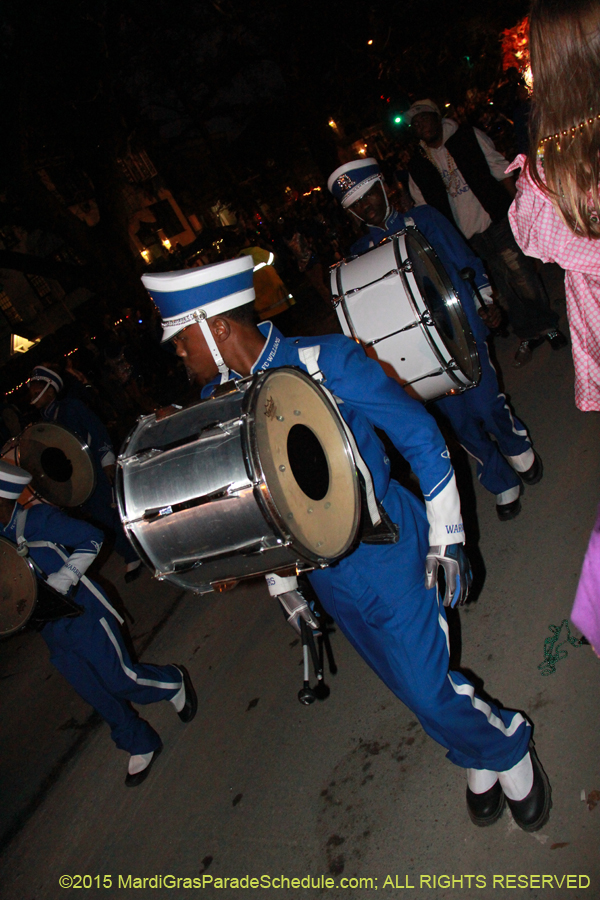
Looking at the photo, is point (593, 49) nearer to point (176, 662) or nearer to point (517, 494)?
point (517, 494)

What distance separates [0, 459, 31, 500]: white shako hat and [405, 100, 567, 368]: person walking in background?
388cm

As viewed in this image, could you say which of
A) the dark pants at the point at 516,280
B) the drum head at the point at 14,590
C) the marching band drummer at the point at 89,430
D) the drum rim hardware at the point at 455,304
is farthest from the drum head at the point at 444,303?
the marching band drummer at the point at 89,430

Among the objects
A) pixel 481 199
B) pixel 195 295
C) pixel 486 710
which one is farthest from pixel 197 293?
pixel 481 199

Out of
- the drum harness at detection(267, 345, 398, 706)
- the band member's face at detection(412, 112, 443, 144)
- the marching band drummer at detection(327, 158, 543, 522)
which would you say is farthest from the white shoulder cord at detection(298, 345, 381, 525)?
the band member's face at detection(412, 112, 443, 144)

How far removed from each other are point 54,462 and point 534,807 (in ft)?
15.8

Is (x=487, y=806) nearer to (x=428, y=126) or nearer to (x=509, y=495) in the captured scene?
(x=509, y=495)

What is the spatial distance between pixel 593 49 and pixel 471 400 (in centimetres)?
241

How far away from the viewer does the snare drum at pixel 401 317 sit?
3037 mm

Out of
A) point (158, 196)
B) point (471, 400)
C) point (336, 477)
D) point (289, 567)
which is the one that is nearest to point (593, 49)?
point (336, 477)

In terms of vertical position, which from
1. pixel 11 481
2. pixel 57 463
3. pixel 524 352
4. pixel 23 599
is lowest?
pixel 524 352

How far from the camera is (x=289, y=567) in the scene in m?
1.73

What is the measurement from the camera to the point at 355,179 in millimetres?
3783

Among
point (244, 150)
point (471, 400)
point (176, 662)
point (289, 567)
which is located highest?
point (244, 150)

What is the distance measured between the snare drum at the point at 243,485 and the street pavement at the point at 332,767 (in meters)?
1.35
